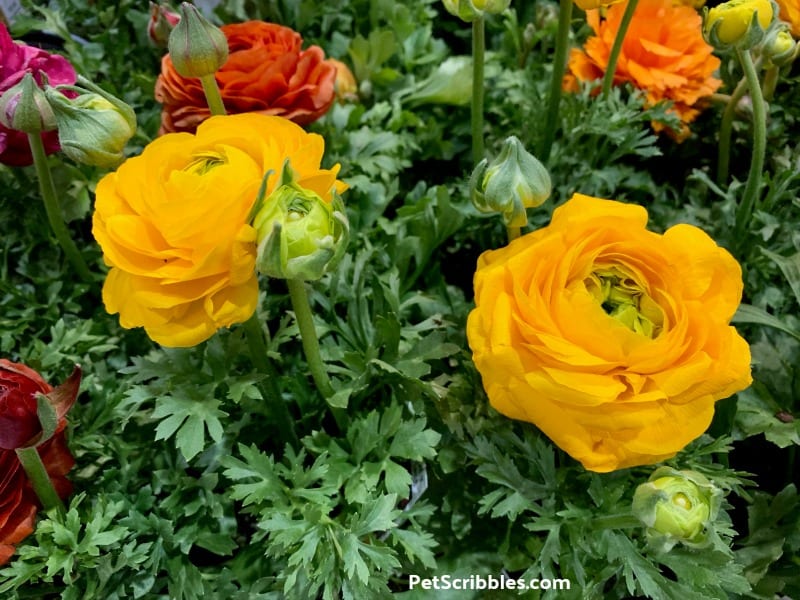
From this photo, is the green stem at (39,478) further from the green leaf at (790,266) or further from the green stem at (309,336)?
the green leaf at (790,266)

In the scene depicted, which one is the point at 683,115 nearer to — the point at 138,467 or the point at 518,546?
the point at 518,546

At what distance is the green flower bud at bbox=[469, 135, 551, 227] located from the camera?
1.53 feet

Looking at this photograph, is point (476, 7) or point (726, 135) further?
point (726, 135)

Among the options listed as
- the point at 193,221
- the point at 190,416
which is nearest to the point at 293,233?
Answer: the point at 193,221

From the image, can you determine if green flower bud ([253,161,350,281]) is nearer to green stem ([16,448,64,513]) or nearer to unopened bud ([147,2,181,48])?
green stem ([16,448,64,513])

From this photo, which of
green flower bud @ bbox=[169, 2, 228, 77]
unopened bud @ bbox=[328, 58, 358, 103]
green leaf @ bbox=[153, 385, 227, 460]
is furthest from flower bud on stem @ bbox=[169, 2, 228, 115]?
unopened bud @ bbox=[328, 58, 358, 103]

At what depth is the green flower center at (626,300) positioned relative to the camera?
0.46 meters

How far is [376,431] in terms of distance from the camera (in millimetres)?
528

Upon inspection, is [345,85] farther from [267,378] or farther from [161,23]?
[267,378]

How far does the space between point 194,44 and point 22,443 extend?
0.88 feet

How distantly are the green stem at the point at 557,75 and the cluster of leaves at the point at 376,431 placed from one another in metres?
0.03

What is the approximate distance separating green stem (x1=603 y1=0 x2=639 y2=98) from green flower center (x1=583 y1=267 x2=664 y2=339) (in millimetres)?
274

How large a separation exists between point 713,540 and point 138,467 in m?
0.40

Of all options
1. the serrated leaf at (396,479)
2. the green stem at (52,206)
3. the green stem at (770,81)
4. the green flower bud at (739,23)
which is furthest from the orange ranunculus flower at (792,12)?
the green stem at (52,206)
